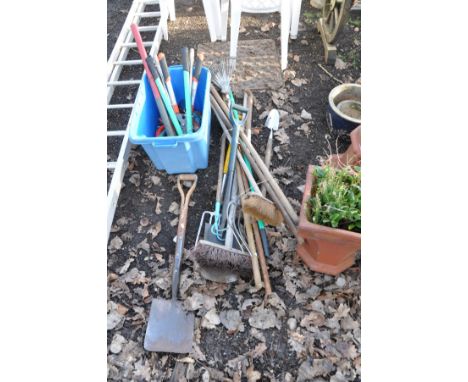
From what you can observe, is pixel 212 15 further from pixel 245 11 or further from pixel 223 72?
pixel 223 72

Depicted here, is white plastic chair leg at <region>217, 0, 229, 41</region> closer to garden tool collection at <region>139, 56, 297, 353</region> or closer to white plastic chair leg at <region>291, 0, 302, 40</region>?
white plastic chair leg at <region>291, 0, 302, 40</region>

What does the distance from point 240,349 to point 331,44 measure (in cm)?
284

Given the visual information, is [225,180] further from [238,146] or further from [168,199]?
[168,199]

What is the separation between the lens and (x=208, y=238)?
2160mm

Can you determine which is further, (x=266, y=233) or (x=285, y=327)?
(x=266, y=233)

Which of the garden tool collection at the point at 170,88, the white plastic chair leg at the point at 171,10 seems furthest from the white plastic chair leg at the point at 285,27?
the white plastic chair leg at the point at 171,10

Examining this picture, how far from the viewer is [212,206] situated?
7.98 ft

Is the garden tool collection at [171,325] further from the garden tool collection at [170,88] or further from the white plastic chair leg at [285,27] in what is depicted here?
the white plastic chair leg at [285,27]

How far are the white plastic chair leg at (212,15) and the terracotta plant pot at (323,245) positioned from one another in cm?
213

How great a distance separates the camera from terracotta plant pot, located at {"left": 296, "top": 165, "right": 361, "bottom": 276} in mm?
1733

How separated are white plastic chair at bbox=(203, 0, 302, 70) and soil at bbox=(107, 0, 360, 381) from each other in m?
0.18

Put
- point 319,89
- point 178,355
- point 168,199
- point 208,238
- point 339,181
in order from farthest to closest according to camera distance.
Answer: point 319,89 < point 168,199 < point 208,238 < point 178,355 < point 339,181
